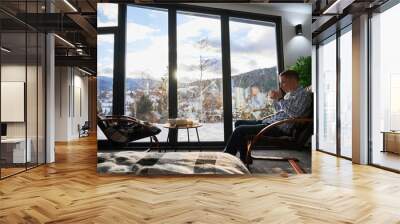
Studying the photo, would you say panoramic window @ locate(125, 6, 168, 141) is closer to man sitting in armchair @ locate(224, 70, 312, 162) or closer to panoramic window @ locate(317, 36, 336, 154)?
man sitting in armchair @ locate(224, 70, 312, 162)

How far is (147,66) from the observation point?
519 cm

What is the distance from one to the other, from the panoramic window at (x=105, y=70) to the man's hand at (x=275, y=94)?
2.36 m

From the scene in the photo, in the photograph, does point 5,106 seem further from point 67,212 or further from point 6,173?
point 67,212

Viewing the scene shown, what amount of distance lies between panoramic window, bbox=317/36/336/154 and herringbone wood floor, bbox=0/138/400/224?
8.25ft

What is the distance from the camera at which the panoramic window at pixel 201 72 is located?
517 cm

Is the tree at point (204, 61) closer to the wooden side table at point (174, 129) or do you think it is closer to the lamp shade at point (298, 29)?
the wooden side table at point (174, 129)

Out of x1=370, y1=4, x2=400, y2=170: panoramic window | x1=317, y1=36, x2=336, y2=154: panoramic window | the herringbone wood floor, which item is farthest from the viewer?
x1=317, y1=36, x2=336, y2=154: panoramic window

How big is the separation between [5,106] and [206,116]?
10.8ft

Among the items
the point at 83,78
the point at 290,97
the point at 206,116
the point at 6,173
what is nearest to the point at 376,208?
the point at 290,97

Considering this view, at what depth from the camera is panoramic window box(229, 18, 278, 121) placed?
5.18 meters

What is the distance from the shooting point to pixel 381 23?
6.22m

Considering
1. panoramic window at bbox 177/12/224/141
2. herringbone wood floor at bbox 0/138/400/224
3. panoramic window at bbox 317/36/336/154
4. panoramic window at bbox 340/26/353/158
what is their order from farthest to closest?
panoramic window at bbox 317/36/336/154 < panoramic window at bbox 340/26/353/158 < panoramic window at bbox 177/12/224/141 < herringbone wood floor at bbox 0/138/400/224

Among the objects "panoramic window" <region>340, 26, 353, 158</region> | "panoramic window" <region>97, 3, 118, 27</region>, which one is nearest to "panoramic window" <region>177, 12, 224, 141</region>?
"panoramic window" <region>97, 3, 118, 27</region>

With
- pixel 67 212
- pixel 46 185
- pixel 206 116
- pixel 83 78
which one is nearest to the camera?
pixel 67 212
